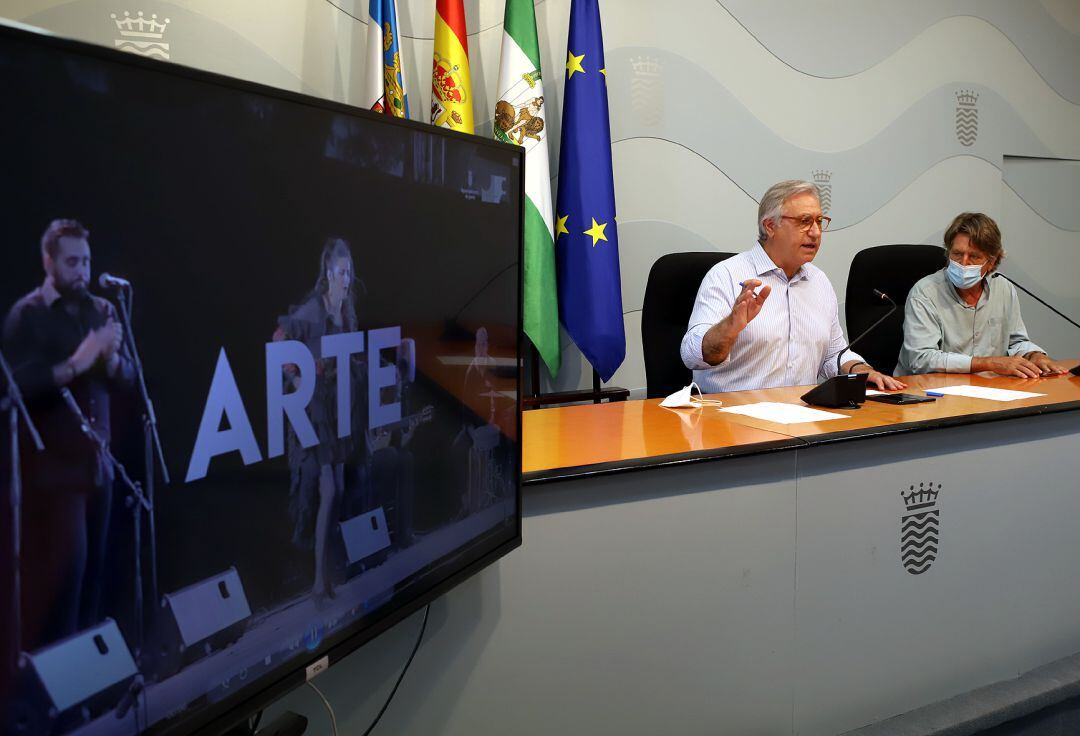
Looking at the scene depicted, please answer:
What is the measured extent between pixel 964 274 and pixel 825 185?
1.45 metres

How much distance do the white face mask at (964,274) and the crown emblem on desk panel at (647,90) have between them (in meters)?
1.41

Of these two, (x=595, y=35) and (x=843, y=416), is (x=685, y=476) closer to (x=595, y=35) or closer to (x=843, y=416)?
(x=843, y=416)

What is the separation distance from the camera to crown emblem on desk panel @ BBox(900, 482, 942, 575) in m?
1.56

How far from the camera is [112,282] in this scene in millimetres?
505

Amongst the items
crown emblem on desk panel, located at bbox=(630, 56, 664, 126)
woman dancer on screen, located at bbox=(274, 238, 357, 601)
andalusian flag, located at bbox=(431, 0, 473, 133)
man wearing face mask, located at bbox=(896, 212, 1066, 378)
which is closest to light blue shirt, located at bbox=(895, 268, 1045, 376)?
man wearing face mask, located at bbox=(896, 212, 1066, 378)

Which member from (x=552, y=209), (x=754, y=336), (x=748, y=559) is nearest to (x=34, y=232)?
(x=748, y=559)

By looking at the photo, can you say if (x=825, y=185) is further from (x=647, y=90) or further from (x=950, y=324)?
(x=950, y=324)

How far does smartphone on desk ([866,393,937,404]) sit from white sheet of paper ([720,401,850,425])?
0.22 meters

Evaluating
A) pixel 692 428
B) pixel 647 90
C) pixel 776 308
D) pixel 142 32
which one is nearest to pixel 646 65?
pixel 647 90

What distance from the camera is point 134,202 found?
52 centimetres

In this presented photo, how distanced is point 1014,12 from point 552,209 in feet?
10.3

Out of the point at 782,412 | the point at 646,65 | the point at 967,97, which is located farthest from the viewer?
the point at 967,97

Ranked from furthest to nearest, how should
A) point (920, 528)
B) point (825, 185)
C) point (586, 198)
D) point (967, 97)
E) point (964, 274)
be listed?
point (967, 97), point (825, 185), point (586, 198), point (964, 274), point (920, 528)

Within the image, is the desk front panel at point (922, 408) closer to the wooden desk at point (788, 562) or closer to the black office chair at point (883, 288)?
the wooden desk at point (788, 562)
